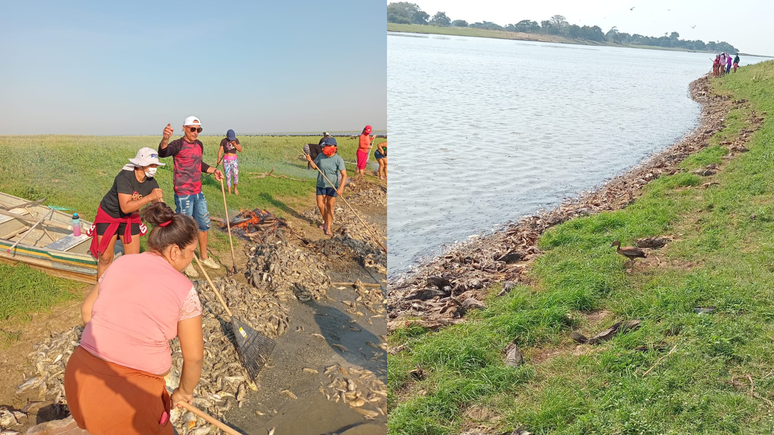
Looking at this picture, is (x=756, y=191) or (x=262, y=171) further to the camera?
(x=262, y=171)

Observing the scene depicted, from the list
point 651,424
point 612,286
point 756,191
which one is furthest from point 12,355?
point 756,191

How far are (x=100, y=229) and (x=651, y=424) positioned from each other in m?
4.88

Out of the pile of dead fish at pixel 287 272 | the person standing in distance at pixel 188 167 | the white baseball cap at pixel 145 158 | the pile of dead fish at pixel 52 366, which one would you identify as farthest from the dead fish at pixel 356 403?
the white baseball cap at pixel 145 158

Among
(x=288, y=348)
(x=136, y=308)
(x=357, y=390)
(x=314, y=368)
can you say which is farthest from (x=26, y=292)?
(x=136, y=308)

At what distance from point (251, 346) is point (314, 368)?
72 centimetres

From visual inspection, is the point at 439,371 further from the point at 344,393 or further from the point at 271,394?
the point at 271,394

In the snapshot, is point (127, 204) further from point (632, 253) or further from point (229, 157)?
point (632, 253)

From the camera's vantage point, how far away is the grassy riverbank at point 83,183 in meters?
5.49

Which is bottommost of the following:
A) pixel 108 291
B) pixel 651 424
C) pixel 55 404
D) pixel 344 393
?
pixel 344 393

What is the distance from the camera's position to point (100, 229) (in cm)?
486

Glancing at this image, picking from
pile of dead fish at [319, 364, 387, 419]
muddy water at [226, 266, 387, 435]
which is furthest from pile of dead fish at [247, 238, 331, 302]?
pile of dead fish at [319, 364, 387, 419]

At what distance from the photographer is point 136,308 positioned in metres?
2.46

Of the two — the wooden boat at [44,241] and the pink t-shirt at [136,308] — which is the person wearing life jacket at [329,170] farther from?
the pink t-shirt at [136,308]

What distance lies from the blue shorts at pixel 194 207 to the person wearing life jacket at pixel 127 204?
1326 mm
